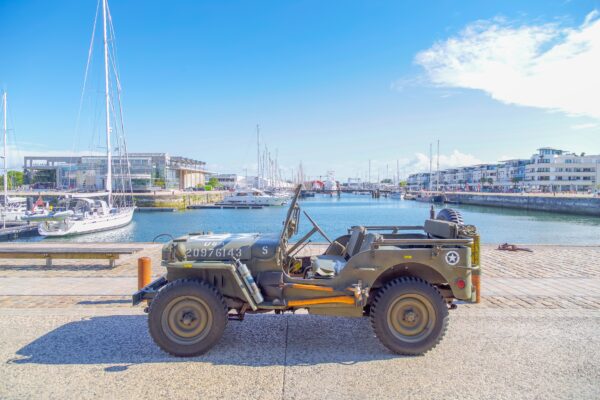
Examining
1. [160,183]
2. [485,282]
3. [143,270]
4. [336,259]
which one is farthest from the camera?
[160,183]

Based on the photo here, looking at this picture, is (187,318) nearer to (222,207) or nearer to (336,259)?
(336,259)

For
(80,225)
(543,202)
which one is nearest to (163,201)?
(80,225)

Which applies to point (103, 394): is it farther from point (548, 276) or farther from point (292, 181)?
point (292, 181)

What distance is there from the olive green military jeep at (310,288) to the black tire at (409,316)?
1cm

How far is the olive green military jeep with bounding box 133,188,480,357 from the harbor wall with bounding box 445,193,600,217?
199ft

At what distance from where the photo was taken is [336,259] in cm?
605

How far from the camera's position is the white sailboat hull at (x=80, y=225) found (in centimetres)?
3080

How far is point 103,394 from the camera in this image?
3.90 m

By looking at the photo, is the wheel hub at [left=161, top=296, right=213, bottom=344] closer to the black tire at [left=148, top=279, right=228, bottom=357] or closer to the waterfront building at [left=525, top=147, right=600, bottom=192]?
the black tire at [left=148, top=279, right=228, bottom=357]

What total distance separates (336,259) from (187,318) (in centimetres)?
236

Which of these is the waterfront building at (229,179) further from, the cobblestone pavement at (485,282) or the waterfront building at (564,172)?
the cobblestone pavement at (485,282)

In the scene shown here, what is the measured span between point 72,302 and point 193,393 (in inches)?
174

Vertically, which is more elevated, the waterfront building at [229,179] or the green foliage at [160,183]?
the waterfront building at [229,179]

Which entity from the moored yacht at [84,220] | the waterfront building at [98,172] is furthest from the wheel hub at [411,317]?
the waterfront building at [98,172]
